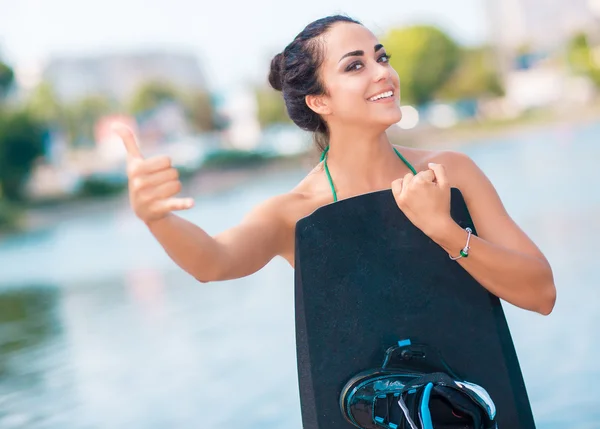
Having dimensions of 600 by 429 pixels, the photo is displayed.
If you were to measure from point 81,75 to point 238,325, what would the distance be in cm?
5483

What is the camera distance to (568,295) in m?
5.61

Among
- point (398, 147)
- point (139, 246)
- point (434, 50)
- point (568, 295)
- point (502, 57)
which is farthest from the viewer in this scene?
point (502, 57)

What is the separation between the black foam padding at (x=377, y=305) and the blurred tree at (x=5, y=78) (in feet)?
76.8

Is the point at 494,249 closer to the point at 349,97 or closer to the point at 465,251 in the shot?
the point at 465,251

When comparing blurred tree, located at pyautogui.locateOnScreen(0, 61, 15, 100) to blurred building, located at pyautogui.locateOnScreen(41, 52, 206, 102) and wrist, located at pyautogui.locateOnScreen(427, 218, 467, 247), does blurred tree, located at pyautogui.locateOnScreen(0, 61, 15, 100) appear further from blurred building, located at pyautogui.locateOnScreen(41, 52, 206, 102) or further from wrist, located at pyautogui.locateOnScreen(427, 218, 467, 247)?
blurred building, located at pyautogui.locateOnScreen(41, 52, 206, 102)

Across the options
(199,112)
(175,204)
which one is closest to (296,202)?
(175,204)

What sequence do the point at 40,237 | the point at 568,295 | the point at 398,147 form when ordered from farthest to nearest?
the point at 40,237, the point at 568,295, the point at 398,147

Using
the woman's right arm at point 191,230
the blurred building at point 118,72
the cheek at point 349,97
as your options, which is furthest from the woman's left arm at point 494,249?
the blurred building at point 118,72

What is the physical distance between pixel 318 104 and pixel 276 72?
7.0 inches

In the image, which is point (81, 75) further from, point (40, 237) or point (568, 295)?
point (568, 295)

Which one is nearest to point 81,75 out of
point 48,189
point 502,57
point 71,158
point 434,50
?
point 71,158

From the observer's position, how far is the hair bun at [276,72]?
2.25 meters

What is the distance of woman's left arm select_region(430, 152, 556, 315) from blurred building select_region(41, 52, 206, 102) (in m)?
51.5

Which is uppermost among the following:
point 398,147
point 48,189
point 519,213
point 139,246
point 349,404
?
point 48,189
